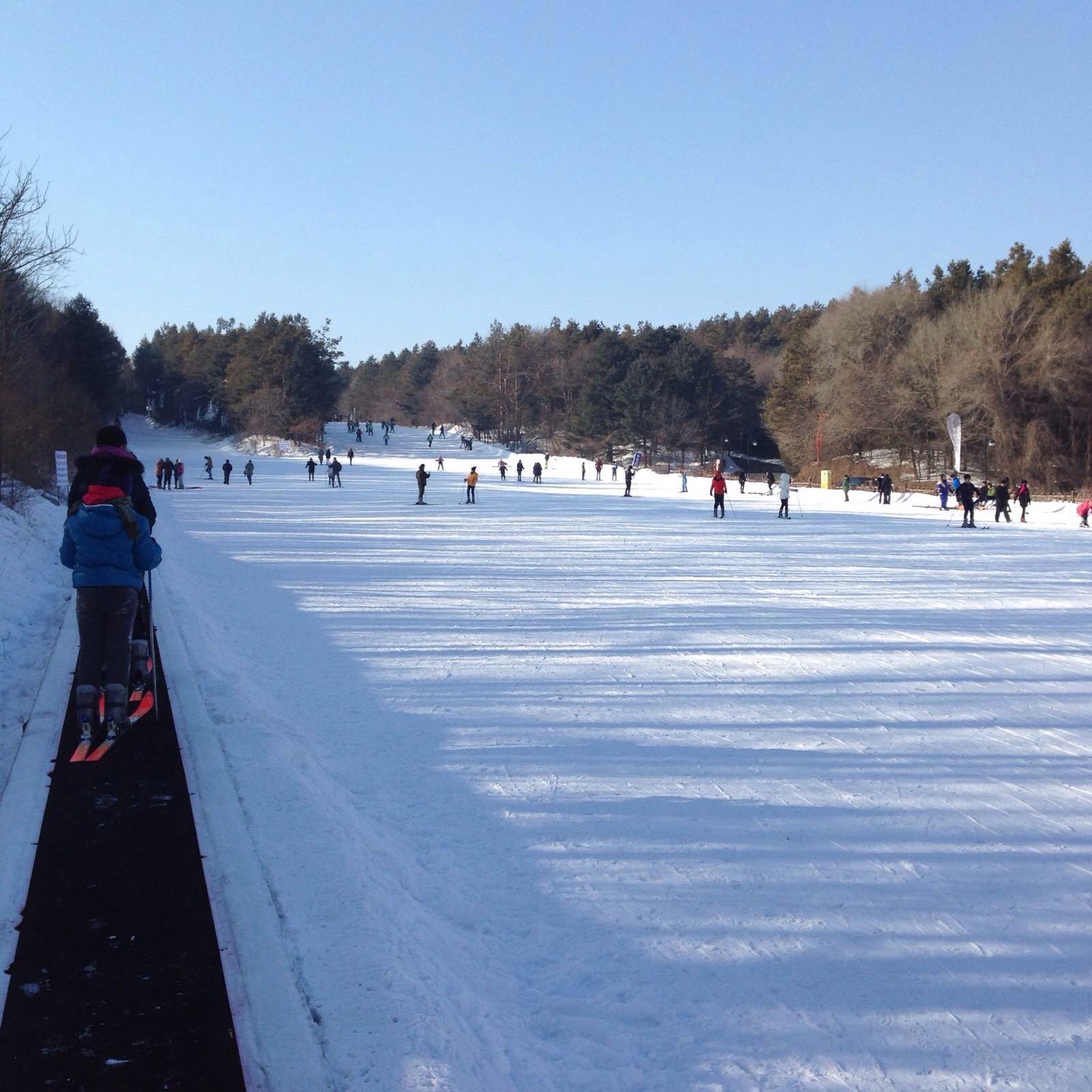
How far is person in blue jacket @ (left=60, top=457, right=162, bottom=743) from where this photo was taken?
203 inches

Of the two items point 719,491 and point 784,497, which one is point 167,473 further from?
point 784,497

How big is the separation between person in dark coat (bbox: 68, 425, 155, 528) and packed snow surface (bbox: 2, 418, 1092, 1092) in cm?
140

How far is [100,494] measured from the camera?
5.20m

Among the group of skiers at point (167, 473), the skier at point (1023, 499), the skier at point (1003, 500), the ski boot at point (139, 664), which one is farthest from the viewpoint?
the group of skiers at point (167, 473)

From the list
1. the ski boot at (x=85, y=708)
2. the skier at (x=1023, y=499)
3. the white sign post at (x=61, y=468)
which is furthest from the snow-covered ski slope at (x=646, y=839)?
the skier at (x=1023, y=499)

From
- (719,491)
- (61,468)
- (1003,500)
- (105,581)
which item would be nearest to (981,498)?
(1003,500)

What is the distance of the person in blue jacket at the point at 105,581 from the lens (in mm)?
5152

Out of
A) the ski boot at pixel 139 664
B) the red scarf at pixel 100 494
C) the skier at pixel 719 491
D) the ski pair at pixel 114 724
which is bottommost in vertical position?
the ski pair at pixel 114 724

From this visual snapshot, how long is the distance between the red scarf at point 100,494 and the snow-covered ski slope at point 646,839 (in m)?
1.50

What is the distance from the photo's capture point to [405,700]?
745cm

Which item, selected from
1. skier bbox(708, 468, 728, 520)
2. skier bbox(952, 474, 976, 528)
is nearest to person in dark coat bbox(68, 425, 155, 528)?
skier bbox(708, 468, 728, 520)

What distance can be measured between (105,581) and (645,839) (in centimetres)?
323

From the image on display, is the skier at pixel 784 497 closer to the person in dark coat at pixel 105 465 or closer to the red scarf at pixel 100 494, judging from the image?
the person in dark coat at pixel 105 465

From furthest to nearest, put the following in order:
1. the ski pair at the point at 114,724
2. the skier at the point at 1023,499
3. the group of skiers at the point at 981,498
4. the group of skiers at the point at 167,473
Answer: the group of skiers at the point at 167,473 → the skier at the point at 1023,499 → the group of skiers at the point at 981,498 → the ski pair at the point at 114,724
